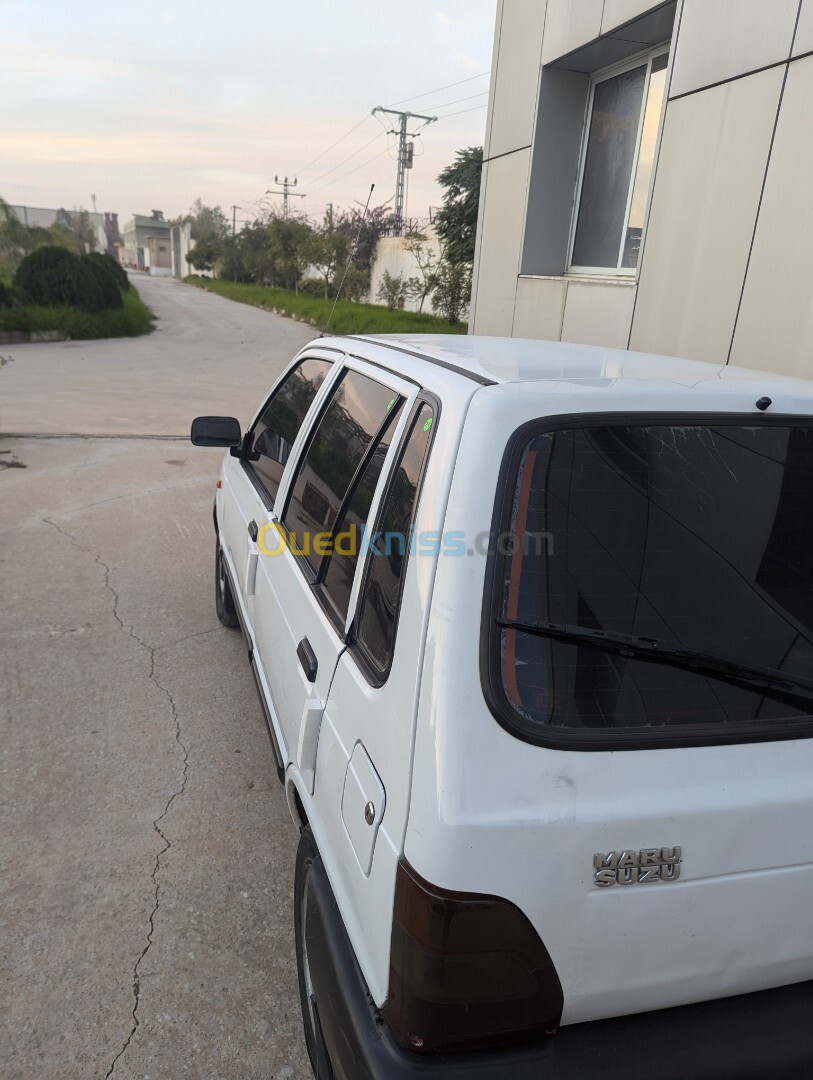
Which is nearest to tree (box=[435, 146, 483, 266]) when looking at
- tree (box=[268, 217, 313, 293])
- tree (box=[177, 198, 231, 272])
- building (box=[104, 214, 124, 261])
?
tree (box=[268, 217, 313, 293])

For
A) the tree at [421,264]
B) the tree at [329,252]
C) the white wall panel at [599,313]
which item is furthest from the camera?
the tree at [329,252]

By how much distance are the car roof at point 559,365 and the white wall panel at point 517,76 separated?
5.30m

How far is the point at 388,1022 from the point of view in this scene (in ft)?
4.42

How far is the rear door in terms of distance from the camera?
190 centimetres

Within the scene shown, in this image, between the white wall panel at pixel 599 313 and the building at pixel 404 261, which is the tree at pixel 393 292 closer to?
the building at pixel 404 261

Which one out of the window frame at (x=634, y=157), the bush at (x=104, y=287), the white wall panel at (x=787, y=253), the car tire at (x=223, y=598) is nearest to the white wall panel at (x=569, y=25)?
the window frame at (x=634, y=157)

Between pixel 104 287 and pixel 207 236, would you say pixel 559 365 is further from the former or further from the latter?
pixel 207 236

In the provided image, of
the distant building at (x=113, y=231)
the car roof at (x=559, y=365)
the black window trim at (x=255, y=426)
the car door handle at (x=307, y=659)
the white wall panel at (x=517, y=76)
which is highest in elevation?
the distant building at (x=113, y=231)

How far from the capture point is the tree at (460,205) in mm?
18734

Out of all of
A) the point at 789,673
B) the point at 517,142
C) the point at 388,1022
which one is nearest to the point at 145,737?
the point at 388,1022

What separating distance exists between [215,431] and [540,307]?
4.23 meters

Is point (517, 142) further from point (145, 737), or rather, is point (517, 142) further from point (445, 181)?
point (445, 181)

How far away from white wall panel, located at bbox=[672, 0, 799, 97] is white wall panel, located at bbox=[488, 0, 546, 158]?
211cm

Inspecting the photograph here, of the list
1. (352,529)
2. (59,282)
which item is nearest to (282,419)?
(352,529)
